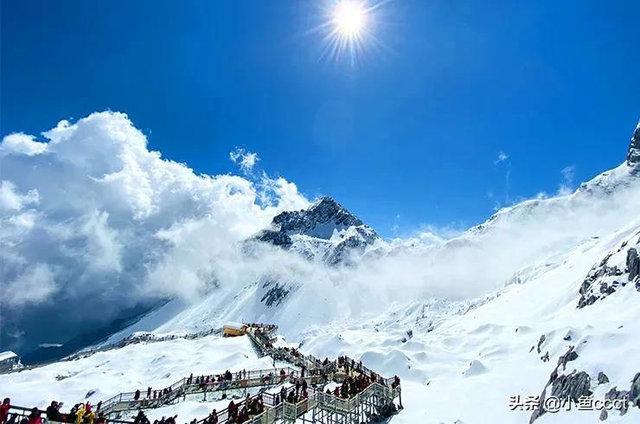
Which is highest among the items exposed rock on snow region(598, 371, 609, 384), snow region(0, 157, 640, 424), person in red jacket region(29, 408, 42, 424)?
snow region(0, 157, 640, 424)

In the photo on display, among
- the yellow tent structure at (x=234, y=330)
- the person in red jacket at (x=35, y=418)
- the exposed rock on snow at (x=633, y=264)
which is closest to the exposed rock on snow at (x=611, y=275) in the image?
the exposed rock on snow at (x=633, y=264)

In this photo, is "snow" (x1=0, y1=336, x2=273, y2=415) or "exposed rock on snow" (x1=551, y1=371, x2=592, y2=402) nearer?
"exposed rock on snow" (x1=551, y1=371, x2=592, y2=402)

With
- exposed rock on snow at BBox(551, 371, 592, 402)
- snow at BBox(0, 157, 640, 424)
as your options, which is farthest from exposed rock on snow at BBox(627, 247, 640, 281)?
exposed rock on snow at BBox(551, 371, 592, 402)

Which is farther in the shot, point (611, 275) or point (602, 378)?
point (611, 275)

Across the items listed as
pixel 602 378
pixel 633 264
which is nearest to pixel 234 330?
pixel 633 264

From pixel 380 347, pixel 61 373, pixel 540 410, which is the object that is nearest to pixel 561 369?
pixel 540 410

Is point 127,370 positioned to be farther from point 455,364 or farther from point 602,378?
point 602,378

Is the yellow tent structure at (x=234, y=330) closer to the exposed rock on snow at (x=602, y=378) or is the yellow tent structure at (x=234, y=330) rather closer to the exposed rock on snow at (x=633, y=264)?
the exposed rock on snow at (x=633, y=264)

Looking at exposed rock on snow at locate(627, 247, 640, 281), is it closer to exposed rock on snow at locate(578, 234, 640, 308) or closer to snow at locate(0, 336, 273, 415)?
exposed rock on snow at locate(578, 234, 640, 308)

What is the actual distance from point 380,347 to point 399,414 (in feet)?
103

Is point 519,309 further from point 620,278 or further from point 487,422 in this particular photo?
point 487,422

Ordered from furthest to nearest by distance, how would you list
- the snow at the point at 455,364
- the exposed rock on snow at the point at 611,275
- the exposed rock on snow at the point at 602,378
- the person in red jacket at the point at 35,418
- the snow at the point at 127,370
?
the exposed rock on snow at the point at 611,275 < the snow at the point at 127,370 < the snow at the point at 455,364 < the exposed rock on snow at the point at 602,378 < the person in red jacket at the point at 35,418

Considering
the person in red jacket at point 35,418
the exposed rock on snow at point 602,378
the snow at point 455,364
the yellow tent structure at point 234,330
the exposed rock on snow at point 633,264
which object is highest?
the yellow tent structure at point 234,330

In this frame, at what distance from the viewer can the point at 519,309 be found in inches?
3492
